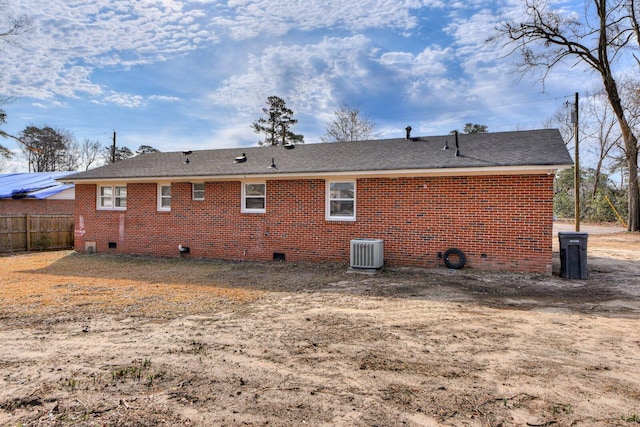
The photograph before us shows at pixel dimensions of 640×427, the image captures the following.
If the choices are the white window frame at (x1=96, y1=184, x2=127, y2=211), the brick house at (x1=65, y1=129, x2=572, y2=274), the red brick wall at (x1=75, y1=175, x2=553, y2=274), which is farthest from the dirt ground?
the white window frame at (x1=96, y1=184, x2=127, y2=211)

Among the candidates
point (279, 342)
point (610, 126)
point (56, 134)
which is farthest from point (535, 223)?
point (56, 134)

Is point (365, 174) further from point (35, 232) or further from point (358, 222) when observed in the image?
point (35, 232)

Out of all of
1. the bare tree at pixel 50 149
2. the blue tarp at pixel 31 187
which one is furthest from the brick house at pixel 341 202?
the bare tree at pixel 50 149

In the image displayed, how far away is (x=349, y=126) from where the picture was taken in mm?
34844

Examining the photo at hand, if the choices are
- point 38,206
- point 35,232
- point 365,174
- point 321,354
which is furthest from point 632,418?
point 38,206

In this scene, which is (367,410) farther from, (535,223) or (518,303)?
(535,223)

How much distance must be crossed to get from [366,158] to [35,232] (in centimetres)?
1405

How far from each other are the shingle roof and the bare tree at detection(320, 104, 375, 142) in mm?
→ 20808

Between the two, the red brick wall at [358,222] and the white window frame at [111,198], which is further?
the white window frame at [111,198]

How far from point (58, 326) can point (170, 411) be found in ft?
11.1

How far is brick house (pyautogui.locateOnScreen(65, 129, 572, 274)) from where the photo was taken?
922 cm

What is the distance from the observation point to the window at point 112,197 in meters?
13.5

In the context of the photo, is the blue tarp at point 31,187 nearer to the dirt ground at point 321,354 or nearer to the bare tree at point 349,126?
the dirt ground at point 321,354

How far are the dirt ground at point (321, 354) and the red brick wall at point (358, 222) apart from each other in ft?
5.82
